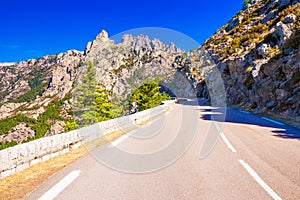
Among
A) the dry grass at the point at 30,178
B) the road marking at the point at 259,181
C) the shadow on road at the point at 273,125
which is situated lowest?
the shadow on road at the point at 273,125

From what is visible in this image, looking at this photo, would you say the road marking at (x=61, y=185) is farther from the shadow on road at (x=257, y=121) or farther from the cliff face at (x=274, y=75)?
the cliff face at (x=274, y=75)

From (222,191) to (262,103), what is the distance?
20.6m

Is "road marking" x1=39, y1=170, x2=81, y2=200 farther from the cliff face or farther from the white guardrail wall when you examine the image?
the cliff face

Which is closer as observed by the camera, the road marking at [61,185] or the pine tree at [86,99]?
the road marking at [61,185]

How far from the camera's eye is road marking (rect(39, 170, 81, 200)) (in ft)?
13.9

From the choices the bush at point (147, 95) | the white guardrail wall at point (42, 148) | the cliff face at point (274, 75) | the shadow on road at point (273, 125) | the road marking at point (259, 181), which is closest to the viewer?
the road marking at point (259, 181)

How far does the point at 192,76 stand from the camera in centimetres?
8819

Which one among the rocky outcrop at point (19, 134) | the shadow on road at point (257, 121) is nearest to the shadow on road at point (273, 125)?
the shadow on road at point (257, 121)

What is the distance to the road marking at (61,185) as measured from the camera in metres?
4.22

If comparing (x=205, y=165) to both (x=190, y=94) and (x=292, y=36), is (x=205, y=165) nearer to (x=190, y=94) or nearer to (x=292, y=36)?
(x=292, y=36)

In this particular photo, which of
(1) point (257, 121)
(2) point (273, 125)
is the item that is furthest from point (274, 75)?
(2) point (273, 125)

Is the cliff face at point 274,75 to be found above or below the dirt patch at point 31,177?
above

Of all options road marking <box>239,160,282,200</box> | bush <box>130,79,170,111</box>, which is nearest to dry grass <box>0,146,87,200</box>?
road marking <box>239,160,282,200</box>

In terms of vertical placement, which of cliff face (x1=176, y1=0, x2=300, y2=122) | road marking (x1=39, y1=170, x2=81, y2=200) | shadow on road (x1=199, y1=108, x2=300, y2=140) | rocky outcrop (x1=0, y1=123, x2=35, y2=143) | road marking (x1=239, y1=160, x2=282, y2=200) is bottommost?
rocky outcrop (x1=0, y1=123, x2=35, y2=143)
